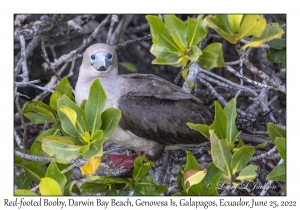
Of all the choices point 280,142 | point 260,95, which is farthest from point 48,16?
point 280,142

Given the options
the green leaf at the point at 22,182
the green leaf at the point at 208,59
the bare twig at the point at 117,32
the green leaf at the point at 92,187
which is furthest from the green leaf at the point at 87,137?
the bare twig at the point at 117,32

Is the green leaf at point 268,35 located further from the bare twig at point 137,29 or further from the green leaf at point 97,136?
the bare twig at point 137,29

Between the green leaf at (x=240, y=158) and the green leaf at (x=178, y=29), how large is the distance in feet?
3.08

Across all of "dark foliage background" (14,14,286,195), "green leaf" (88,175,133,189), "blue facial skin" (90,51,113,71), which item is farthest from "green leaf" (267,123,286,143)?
"blue facial skin" (90,51,113,71)

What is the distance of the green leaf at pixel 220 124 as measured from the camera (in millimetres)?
4105

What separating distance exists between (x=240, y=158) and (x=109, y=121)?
1037 mm

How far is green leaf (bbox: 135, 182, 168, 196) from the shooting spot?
4.64m

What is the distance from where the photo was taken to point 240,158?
13.1 ft

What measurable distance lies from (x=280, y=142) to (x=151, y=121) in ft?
5.00

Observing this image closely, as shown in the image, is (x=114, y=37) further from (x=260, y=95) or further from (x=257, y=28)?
(x=257, y=28)

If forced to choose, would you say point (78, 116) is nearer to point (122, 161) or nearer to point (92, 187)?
point (92, 187)

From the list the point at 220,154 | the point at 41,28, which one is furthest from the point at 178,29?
the point at 41,28

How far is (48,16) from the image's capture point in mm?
7055

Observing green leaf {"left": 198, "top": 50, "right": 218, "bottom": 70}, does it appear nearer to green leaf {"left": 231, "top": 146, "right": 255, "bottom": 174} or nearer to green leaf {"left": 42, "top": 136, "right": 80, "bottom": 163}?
green leaf {"left": 231, "top": 146, "right": 255, "bottom": 174}
